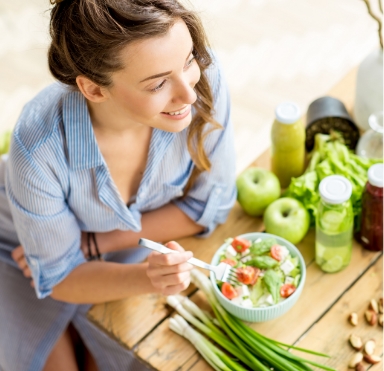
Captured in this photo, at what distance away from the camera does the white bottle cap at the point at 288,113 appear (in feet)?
5.70

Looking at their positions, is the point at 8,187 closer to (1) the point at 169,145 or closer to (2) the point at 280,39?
(1) the point at 169,145

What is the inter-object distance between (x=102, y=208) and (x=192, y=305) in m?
0.35

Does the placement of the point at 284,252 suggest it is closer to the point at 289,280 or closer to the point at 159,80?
the point at 289,280

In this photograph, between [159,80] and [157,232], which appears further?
[157,232]

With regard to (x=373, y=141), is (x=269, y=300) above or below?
below

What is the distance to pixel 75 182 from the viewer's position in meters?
1.60

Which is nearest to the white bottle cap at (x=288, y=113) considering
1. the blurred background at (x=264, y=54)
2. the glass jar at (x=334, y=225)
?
the glass jar at (x=334, y=225)

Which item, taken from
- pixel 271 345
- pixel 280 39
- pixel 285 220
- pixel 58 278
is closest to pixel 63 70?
pixel 58 278

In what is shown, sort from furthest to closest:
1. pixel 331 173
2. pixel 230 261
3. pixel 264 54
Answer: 1. pixel 264 54
2. pixel 331 173
3. pixel 230 261

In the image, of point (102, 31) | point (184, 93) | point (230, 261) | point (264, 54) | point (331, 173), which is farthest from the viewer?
point (264, 54)

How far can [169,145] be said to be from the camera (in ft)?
5.45

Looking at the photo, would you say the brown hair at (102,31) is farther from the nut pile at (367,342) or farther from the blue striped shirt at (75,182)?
the nut pile at (367,342)

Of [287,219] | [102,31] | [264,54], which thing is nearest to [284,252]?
[287,219]

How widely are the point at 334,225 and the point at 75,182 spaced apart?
2.18ft
